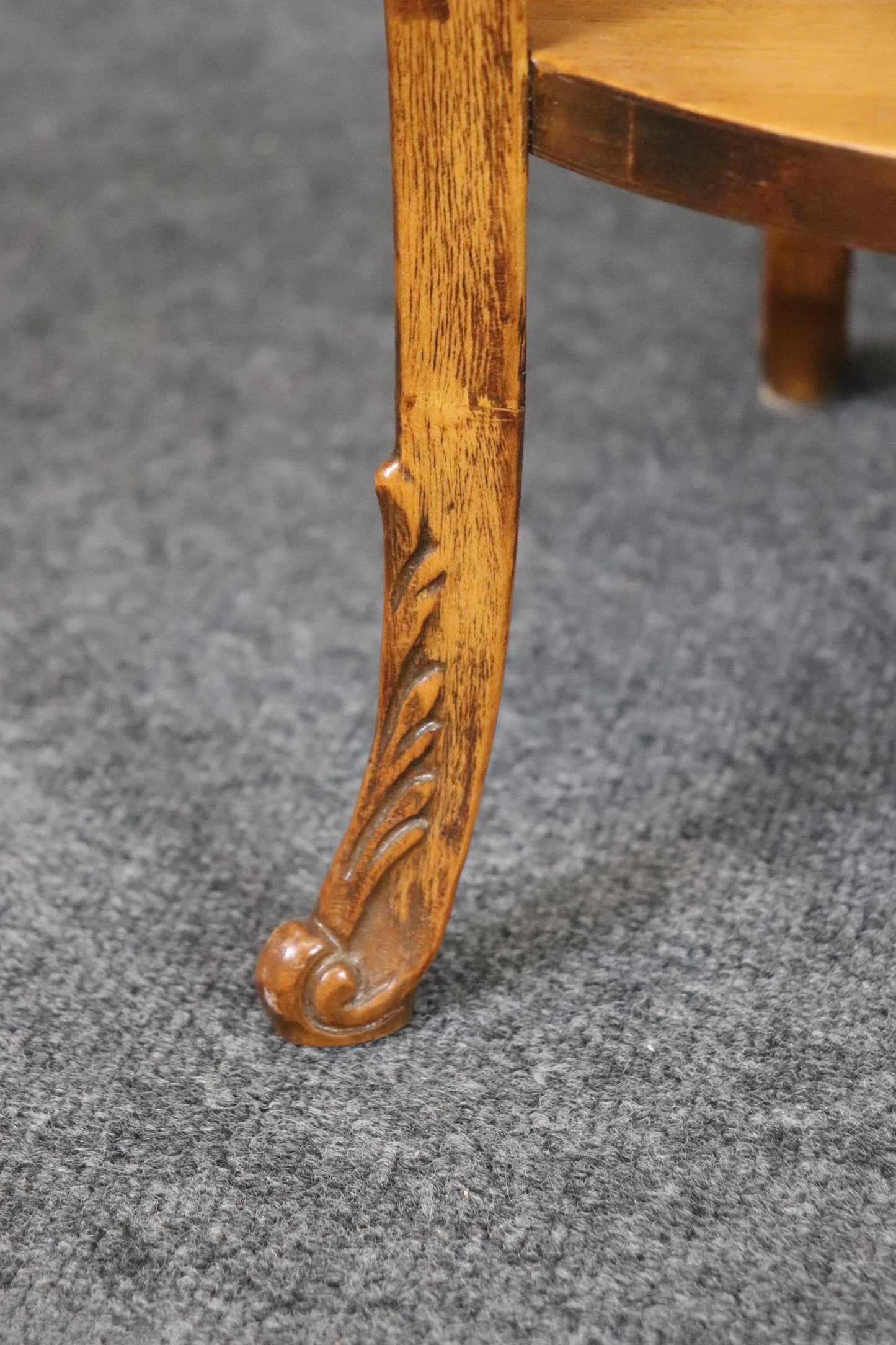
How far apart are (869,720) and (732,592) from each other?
0.13m

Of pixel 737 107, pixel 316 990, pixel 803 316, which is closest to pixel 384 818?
pixel 316 990

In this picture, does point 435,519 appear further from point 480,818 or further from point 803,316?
point 803,316

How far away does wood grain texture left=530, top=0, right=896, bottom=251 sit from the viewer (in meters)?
0.45

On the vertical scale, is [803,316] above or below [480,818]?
above

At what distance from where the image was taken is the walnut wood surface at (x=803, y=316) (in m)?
0.96

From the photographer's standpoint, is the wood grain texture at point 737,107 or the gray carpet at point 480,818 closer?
the wood grain texture at point 737,107

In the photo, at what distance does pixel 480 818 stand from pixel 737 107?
0.39 meters

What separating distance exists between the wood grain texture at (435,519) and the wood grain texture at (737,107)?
0.02 meters

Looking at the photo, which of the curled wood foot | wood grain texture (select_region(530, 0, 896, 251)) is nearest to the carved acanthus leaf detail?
the curled wood foot

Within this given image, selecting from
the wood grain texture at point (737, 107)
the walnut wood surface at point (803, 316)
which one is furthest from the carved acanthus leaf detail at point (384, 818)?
the walnut wood surface at point (803, 316)

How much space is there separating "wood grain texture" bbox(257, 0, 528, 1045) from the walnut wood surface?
1.48 ft

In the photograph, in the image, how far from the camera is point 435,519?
1.88 feet

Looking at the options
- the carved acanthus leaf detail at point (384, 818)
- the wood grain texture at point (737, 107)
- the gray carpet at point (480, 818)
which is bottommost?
the gray carpet at point (480, 818)

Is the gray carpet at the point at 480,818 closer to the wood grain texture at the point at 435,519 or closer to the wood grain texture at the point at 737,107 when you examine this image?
the wood grain texture at the point at 435,519
